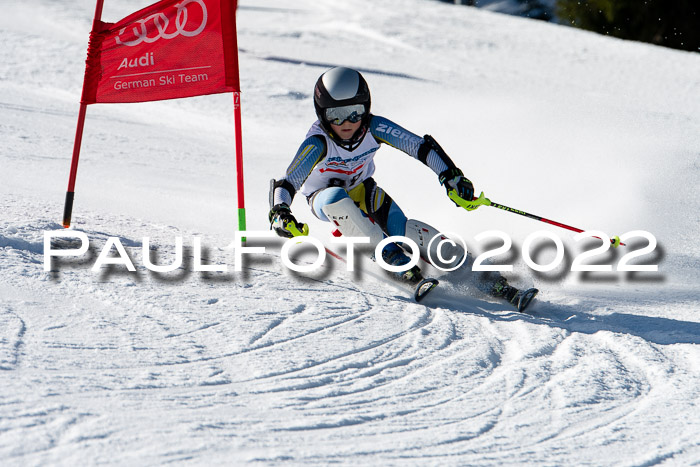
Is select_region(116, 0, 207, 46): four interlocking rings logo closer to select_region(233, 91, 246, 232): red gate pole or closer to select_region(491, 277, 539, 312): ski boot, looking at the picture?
select_region(233, 91, 246, 232): red gate pole

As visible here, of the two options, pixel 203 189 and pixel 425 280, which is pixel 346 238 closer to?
pixel 425 280

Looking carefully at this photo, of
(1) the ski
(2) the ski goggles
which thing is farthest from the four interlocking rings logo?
(1) the ski

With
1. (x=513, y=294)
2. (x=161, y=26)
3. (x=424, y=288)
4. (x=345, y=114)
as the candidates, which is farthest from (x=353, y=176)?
(x=161, y=26)

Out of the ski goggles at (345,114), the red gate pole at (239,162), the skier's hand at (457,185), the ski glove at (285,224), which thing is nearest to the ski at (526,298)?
the skier's hand at (457,185)

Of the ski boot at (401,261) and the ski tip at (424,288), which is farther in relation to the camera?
the ski boot at (401,261)

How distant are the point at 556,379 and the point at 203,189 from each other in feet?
14.8

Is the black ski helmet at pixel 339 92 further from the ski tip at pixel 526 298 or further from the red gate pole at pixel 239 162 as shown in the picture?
the ski tip at pixel 526 298

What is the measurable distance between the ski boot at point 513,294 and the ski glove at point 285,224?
3.85 feet

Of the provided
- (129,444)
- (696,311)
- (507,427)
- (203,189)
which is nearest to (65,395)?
(129,444)

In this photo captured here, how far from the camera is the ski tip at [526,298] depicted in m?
4.36

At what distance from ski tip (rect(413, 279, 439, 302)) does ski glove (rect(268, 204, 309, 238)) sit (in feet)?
2.34

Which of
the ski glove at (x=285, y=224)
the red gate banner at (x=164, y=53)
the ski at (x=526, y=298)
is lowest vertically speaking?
the ski at (x=526, y=298)

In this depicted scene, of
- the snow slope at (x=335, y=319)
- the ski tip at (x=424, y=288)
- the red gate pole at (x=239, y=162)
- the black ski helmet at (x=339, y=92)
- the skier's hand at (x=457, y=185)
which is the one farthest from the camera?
the red gate pole at (x=239, y=162)

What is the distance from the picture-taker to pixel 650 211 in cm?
615
